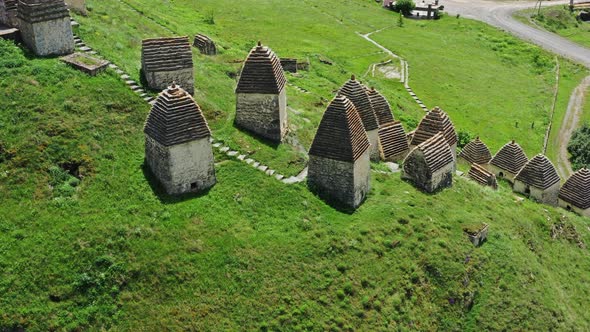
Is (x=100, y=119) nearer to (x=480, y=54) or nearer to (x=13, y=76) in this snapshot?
(x=13, y=76)

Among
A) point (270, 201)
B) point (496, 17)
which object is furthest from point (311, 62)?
point (496, 17)

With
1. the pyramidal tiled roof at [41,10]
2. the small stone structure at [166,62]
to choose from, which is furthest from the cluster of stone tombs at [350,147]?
the pyramidal tiled roof at [41,10]

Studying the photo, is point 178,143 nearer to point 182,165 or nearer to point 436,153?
point 182,165

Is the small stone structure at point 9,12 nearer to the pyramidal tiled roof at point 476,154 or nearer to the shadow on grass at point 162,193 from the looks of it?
the shadow on grass at point 162,193

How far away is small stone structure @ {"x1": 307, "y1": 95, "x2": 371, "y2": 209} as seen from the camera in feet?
111

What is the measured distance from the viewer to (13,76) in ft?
118

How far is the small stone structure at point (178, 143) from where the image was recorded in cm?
3111

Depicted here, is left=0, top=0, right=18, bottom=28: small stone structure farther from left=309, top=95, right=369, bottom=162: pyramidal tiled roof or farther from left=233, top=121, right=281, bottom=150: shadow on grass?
left=309, top=95, right=369, bottom=162: pyramidal tiled roof

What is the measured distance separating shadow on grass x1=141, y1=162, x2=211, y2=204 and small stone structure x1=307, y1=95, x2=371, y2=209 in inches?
262

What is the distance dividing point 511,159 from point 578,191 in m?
5.66

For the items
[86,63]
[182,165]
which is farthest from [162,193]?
[86,63]

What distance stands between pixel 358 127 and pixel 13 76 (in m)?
21.1

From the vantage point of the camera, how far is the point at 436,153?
3778cm

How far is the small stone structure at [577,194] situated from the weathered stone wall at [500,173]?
3872 millimetres
